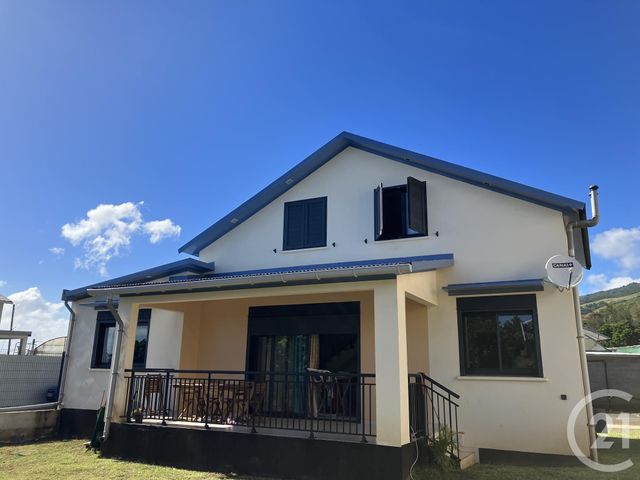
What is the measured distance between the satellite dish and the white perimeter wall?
29.4 ft

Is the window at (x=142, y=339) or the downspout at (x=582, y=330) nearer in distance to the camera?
the downspout at (x=582, y=330)

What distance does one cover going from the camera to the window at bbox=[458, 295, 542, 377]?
960 centimetres

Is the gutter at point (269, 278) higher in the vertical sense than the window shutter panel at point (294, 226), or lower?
lower

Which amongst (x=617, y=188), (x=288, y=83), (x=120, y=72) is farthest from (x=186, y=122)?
(x=617, y=188)

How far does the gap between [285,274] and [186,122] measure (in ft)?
26.3

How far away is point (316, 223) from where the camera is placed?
40.9ft

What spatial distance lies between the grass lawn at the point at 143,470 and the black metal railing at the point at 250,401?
38.5 inches

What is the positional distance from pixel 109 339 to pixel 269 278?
7.91 meters

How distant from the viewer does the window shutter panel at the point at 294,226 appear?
12.6 meters

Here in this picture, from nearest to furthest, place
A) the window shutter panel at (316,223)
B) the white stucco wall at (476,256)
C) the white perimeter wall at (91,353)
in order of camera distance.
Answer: the white stucco wall at (476,256)
the window shutter panel at (316,223)
the white perimeter wall at (91,353)

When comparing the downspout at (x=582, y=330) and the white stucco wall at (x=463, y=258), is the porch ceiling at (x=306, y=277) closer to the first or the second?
the white stucco wall at (x=463, y=258)

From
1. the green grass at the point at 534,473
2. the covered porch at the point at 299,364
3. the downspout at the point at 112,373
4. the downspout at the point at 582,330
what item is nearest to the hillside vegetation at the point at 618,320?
the downspout at the point at 582,330

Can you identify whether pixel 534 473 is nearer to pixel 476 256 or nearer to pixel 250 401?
pixel 476 256

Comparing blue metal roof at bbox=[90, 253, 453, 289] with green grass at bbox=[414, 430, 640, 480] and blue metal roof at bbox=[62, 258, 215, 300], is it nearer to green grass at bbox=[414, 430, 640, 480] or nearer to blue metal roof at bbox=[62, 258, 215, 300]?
blue metal roof at bbox=[62, 258, 215, 300]
